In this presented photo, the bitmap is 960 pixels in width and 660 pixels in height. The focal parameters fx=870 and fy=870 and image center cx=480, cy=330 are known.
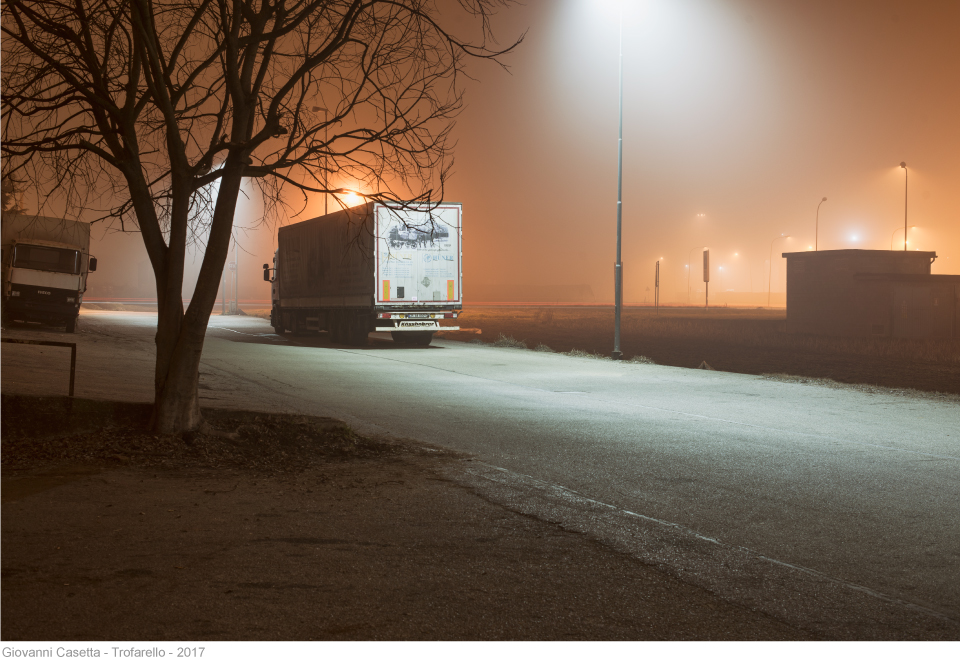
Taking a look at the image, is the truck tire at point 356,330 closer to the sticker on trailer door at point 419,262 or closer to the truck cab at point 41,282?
the sticker on trailer door at point 419,262

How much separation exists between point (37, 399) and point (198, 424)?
1.58 m

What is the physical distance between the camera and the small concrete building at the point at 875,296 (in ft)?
125

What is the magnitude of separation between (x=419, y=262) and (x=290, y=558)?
2054cm

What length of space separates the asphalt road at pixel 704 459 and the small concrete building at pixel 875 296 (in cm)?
2335

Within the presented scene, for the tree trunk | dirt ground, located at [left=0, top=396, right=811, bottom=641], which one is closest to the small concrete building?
dirt ground, located at [left=0, top=396, right=811, bottom=641]

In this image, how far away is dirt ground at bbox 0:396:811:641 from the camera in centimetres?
402

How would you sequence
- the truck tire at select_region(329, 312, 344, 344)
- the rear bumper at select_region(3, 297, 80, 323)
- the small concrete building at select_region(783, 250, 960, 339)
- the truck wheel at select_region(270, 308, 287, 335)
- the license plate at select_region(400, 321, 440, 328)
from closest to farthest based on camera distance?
the license plate at select_region(400, 321, 440, 328) → the rear bumper at select_region(3, 297, 80, 323) → the truck tire at select_region(329, 312, 344, 344) → the truck wheel at select_region(270, 308, 287, 335) → the small concrete building at select_region(783, 250, 960, 339)

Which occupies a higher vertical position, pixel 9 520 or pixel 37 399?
pixel 37 399

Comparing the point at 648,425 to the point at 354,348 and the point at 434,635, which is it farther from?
the point at 354,348

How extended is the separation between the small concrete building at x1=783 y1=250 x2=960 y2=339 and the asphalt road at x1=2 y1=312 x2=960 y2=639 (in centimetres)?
2335

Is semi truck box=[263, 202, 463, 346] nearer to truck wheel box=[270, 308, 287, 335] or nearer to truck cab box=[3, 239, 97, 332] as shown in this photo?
truck wheel box=[270, 308, 287, 335]

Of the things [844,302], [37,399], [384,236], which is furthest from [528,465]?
[844,302]

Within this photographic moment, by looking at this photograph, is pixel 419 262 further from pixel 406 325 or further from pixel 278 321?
pixel 278 321

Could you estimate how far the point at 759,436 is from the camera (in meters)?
10.1
